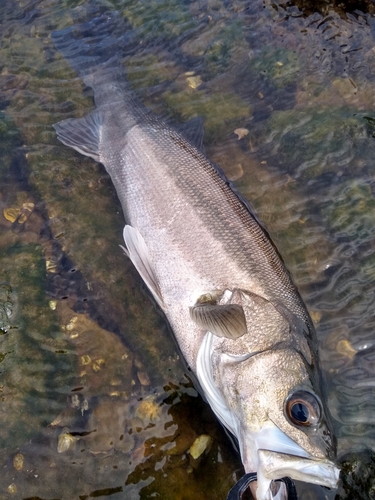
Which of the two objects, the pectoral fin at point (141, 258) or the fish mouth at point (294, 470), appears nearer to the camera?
the fish mouth at point (294, 470)

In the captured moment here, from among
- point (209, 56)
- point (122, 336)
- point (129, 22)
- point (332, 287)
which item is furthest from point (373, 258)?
point (129, 22)

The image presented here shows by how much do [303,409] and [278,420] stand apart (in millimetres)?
170

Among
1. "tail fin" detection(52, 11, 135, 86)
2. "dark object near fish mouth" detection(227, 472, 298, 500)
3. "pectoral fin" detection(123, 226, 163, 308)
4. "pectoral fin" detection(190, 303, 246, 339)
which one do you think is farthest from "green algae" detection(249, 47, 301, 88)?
"dark object near fish mouth" detection(227, 472, 298, 500)

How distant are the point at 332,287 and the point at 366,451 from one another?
139 centimetres

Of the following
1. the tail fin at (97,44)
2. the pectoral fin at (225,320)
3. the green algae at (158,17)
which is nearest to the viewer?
the pectoral fin at (225,320)

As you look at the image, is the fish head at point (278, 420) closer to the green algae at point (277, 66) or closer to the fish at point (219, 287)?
the fish at point (219, 287)

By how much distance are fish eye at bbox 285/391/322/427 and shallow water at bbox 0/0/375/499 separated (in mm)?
796

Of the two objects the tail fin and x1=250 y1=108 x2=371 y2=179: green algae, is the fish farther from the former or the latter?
x1=250 y1=108 x2=371 y2=179: green algae

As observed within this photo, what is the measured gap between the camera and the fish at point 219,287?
2.92 metres

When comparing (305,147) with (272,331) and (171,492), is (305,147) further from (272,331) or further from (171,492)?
(171,492)

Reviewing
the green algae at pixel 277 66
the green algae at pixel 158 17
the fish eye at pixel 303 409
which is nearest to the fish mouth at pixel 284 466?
the fish eye at pixel 303 409

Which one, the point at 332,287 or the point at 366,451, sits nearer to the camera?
the point at 366,451

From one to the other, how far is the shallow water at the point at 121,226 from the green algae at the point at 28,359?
0.04 feet

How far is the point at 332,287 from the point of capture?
4270mm
